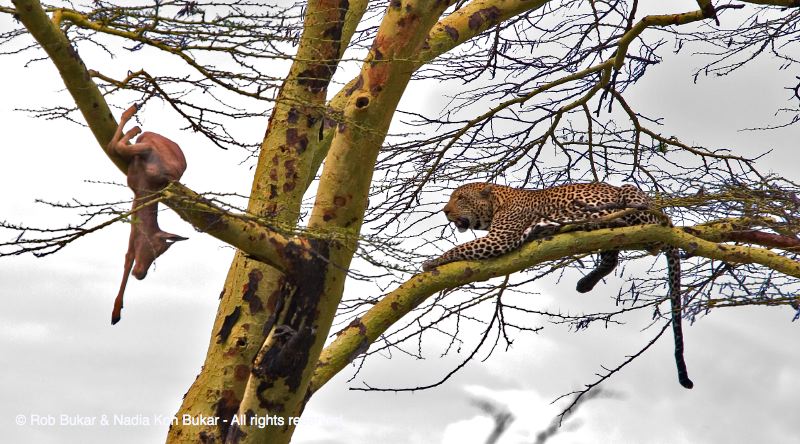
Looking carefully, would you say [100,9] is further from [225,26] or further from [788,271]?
[788,271]

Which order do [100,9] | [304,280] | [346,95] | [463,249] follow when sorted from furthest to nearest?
[346,95], [463,249], [304,280], [100,9]

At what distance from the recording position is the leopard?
22.3 feet

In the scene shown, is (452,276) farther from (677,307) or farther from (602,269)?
(677,307)

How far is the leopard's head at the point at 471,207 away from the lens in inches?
320

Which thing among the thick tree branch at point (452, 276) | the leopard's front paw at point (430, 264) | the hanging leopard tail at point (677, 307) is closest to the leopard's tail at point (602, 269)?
the hanging leopard tail at point (677, 307)

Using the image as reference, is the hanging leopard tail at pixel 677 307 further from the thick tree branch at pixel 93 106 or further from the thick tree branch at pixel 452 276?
the thick tree branch at pixel 93 106

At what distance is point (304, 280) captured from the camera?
19.9ft

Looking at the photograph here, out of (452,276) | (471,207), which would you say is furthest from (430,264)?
(471,207)

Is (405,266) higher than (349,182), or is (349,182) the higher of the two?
(349,182)

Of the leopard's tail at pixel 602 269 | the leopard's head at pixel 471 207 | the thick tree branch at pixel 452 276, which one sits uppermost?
the leopard's head at pixel 471 207

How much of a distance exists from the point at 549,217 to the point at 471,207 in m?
1.00

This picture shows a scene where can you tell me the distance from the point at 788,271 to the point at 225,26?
192 inches

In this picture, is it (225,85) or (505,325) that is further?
(505,325)

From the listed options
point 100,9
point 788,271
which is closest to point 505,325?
point 788,271
